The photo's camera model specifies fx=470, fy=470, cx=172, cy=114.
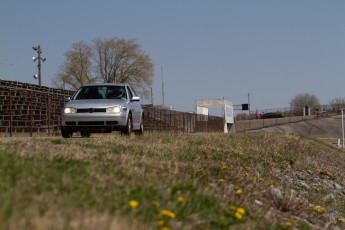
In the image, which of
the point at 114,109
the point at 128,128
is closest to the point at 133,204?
the point at 114,109

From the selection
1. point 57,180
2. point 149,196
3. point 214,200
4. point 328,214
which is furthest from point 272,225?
point 328,214

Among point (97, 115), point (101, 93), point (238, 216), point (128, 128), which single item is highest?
point (101, 93)

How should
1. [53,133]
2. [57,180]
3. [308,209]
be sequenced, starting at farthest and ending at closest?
[53,133]
[308,209]
[57,180]

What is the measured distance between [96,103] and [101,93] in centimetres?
88

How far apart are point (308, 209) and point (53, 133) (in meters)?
17.5

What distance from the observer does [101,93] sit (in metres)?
14.3

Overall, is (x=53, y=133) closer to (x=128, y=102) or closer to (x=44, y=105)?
(x=44, y=105)

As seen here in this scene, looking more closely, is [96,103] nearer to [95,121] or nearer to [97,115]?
[97,115]

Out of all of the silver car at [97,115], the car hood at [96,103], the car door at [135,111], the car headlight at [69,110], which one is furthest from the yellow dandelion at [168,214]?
the car door at [135,111]

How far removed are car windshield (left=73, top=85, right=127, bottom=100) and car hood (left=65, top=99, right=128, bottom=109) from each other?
1.59ft

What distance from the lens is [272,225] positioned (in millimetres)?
4750

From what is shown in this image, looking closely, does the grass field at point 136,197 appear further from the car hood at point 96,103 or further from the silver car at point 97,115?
the car hood at point 96,103

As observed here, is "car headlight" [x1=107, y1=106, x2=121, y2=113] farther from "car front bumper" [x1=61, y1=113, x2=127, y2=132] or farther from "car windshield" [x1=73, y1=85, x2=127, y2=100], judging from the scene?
"car windshield" [x1=73, y1=85, x2=127, y2=100]

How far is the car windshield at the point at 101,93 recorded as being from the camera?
14.2m
